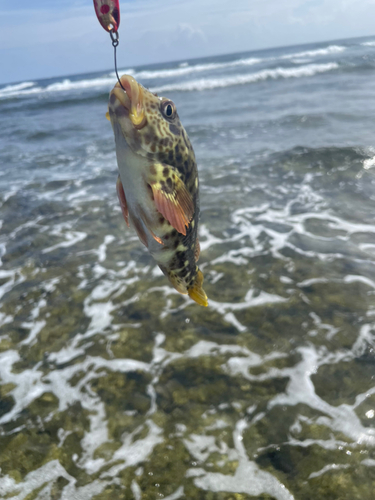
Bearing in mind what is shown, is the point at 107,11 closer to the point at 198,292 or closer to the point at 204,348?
the point at 198,292

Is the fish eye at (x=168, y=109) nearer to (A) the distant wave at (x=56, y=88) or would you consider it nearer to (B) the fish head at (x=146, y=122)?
(B) the fish head at (x=146, y=122)

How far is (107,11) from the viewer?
158 cm

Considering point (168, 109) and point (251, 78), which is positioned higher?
point (251, 78)

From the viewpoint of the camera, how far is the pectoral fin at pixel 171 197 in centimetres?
191

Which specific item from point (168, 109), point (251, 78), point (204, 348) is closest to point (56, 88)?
point (251, 78)

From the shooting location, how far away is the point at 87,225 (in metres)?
8.34

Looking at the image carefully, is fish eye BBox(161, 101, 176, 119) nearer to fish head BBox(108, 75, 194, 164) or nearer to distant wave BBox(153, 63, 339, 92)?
fish head BBox(108, 75, 194, 164)

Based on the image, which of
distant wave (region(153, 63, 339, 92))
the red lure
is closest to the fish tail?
the red lure

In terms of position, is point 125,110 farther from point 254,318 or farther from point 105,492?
point 254,318

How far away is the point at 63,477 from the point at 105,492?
472 mm

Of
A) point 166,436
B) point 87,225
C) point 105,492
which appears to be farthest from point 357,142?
point 105,492

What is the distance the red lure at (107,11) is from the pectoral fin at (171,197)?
704 mm

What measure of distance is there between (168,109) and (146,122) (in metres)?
0.25

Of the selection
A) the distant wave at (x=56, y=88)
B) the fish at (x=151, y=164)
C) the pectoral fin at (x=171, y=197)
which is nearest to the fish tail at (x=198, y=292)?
the fish at (x=151, y=164)
